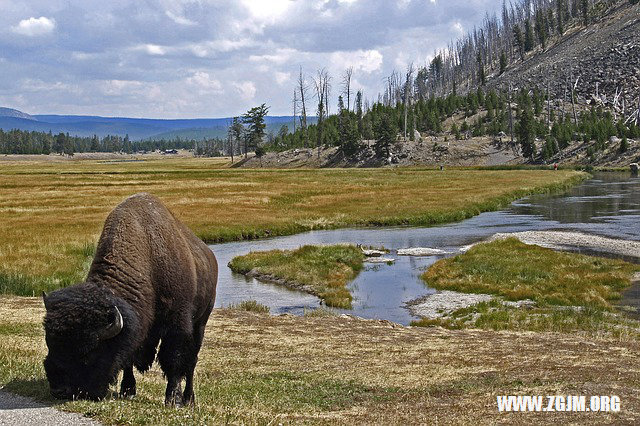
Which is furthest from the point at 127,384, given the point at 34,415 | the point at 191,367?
the point at 34,415

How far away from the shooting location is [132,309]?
8.23 meters

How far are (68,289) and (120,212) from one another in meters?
1.82

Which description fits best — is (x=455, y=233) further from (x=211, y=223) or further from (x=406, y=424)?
(x=406, y=424)

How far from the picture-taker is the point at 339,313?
1006 inches

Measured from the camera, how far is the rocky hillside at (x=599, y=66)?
17399cm

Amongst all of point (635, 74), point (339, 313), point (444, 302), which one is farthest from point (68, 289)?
point (635, 74)

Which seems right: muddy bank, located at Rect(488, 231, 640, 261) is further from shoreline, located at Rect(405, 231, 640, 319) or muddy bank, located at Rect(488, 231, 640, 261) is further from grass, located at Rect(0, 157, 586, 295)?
grass, located at Rect(0, 157, 586, 295)

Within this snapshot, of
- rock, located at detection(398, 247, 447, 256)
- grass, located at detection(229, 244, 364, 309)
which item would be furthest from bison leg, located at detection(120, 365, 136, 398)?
rock, located at detection(398, 247, 447, 256)

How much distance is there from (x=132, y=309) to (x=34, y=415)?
1.59 meters

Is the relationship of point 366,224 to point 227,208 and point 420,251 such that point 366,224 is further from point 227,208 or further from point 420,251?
point 420,251

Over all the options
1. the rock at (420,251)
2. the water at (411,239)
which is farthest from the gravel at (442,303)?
the rock at (420,251)

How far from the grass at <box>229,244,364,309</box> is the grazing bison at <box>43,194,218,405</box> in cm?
1859

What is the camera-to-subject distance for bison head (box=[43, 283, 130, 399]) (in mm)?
7562

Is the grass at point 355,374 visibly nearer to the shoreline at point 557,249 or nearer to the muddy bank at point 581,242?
the shoreline at point 557,249
